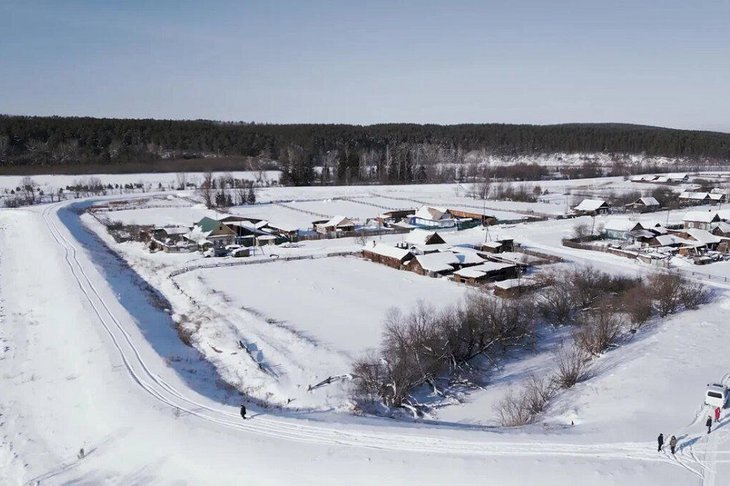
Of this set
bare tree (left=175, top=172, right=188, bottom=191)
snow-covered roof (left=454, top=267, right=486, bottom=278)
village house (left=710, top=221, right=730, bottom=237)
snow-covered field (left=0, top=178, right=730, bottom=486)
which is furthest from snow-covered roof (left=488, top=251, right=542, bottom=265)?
bare tree (left=175, top=172, right=188, bottom=191)

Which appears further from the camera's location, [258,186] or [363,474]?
[258,186]

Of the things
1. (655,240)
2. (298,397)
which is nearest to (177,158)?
(655,240)

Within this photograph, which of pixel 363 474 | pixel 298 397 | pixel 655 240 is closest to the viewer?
pixel 363 474

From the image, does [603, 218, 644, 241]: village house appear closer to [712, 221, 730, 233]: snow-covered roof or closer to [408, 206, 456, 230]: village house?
[712, 221, 730, 233]: snow-covered roof

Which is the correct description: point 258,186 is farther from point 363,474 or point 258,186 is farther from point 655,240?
point 363,474

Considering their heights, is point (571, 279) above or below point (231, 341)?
above

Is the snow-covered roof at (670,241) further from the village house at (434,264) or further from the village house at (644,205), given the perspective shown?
the village house at (644,205)
